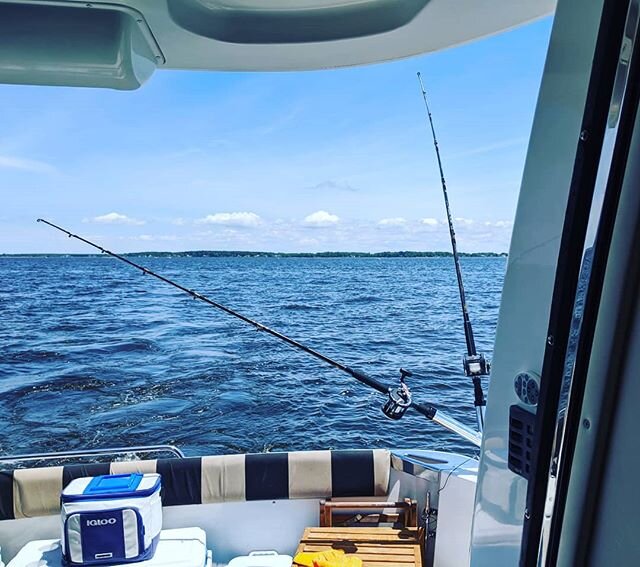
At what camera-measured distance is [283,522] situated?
9.58 feet

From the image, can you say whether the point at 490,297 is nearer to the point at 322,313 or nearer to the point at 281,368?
the point at 322,313

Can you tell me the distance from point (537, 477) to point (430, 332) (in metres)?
16.1

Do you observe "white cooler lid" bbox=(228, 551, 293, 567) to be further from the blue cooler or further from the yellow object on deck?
the blue cooler

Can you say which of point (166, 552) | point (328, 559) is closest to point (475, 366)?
point (328, 559)

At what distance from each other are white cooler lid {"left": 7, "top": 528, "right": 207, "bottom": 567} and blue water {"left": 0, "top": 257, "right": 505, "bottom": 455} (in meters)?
4.14

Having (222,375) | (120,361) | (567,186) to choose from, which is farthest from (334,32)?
(120,361)

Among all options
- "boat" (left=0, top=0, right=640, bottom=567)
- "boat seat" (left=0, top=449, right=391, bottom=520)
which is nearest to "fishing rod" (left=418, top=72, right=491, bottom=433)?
"boat seat" (left=0, top=449, right=391, bottom=520)

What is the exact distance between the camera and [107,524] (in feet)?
8.25

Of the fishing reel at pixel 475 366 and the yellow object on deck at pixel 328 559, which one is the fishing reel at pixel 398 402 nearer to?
the fishing reel at pixel 475 366

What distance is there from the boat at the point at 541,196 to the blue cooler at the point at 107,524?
1.92 metres

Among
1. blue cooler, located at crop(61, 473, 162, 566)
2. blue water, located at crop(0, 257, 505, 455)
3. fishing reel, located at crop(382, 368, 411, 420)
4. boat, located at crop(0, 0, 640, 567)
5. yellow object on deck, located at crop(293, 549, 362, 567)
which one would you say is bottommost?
blue water, located at crop(0, 257, 505, 455)

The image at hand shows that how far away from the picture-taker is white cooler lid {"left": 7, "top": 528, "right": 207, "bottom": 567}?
256 centimetres

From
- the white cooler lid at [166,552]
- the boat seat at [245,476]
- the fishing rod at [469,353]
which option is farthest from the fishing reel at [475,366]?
the white cooler lid at [166,552]

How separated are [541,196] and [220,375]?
1065 cm
